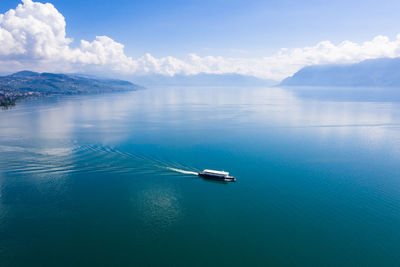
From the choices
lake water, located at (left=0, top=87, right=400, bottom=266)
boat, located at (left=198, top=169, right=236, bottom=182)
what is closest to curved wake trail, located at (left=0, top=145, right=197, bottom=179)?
lake water, located at (left=0, top=87, right=400, bottom=266)

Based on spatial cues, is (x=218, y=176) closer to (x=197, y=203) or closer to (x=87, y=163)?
(x=197, y=203)

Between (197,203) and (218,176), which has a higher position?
(218,176)

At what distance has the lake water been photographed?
18094 millimetres

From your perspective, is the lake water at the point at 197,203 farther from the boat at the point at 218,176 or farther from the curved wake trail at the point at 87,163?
the boat at the point at 218,176

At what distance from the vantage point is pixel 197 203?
24312 millimetres

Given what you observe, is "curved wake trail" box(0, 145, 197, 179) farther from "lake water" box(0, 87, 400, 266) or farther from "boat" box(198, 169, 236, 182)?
"boat" box(198, 169, 236, 182)

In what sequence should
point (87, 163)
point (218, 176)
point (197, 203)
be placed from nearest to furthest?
1. point (197, 203)
2. point (218, 176)
3. point (87, 163)

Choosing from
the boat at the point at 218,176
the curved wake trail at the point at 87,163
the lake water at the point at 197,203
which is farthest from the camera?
the curved wake trail at the point at 87,163

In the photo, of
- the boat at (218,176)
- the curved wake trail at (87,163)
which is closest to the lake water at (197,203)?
the curved wake trail at (87,163)

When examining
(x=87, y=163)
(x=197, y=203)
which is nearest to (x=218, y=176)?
(x=197, y=203)

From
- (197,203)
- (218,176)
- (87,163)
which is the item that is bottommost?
(197,203)

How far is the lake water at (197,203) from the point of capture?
1809 centimetres

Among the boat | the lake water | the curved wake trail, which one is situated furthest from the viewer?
the curved wake trail

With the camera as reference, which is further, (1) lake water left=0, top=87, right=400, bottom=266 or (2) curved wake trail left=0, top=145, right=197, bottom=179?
(2) curved wake trail left=0, top=145, right=197, bottom=179
